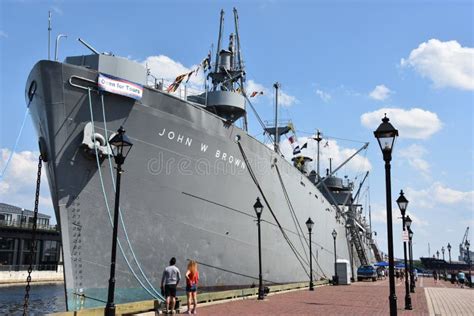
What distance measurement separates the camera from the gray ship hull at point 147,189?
1320 cm

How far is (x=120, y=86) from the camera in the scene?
1379cm

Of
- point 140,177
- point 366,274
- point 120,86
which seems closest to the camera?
point 120,86

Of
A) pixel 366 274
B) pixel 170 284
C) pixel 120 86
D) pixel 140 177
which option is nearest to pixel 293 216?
pixel 140 177

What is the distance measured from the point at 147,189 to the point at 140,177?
46 centimetres

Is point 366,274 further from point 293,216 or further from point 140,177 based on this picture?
point 140,177

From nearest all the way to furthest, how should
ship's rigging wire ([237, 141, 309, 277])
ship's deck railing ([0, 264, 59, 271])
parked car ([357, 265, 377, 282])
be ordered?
ship's rigging wire ([237, 141, 309, 277]) → parked car ([357, 265, 377, 282]) → ship's deck railing ([0, 264, 59, 271])

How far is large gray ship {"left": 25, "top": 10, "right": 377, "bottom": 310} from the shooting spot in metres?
13.2

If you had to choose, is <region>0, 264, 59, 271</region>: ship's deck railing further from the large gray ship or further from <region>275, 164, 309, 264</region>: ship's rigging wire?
the large gray ship

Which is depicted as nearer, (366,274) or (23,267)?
(366,274)

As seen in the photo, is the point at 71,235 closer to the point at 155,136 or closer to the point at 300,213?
the point at 155,136

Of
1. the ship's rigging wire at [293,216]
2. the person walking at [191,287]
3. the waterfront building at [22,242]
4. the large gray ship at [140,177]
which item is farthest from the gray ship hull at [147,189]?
the waterfront building at [22,242]

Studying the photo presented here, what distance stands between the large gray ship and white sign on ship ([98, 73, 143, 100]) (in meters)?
0.03

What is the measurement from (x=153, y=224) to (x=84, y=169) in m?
2.84

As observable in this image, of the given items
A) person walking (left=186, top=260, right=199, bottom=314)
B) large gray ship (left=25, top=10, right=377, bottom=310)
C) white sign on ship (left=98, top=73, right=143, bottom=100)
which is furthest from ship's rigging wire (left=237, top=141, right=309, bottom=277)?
person walking (left=186, top=260, right=199, bottom=314)
